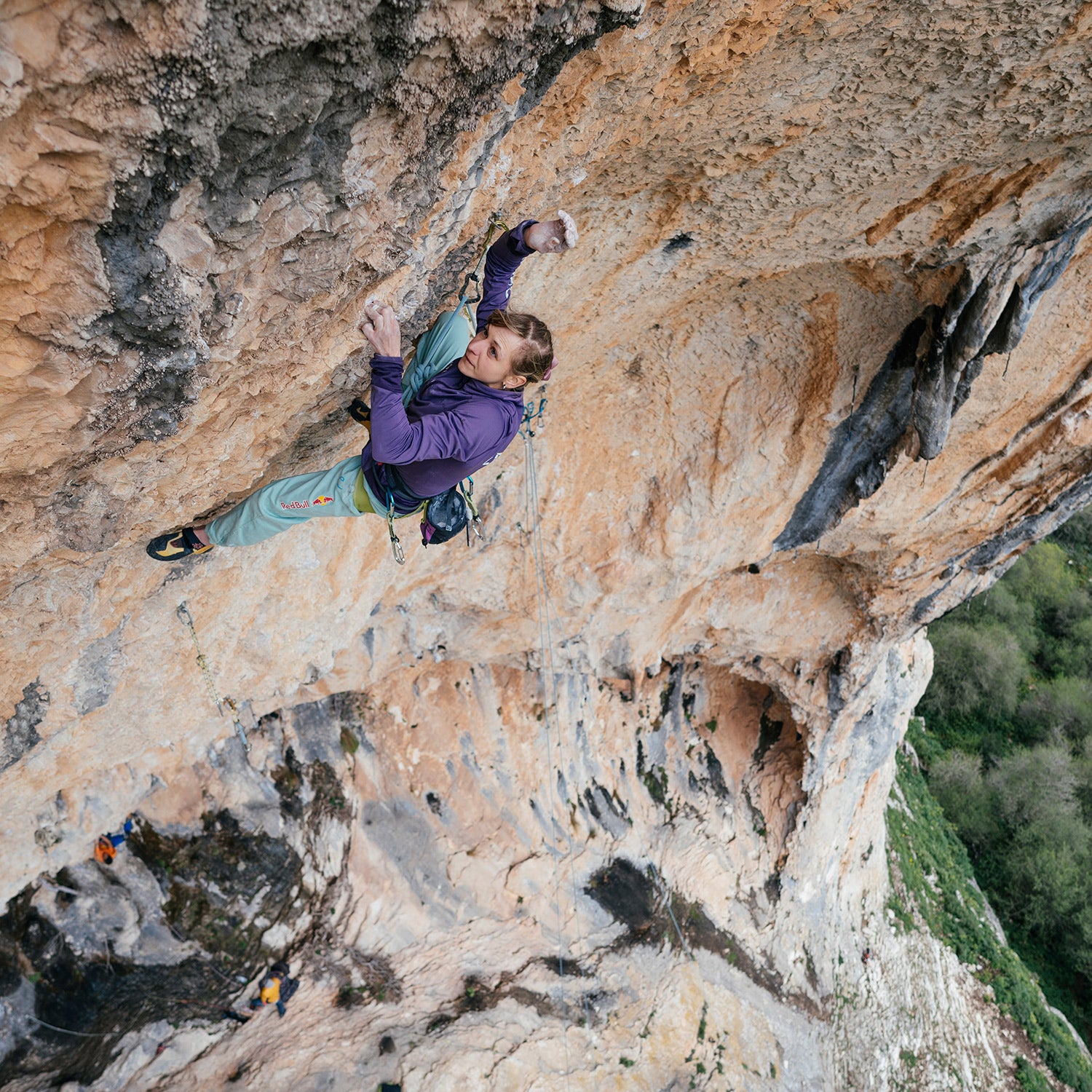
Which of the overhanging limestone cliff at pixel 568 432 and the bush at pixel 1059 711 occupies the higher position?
the overhanging limestone cliff at pixel 568 432

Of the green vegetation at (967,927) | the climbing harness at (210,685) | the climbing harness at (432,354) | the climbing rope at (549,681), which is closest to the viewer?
the climbing harness at (432,354)

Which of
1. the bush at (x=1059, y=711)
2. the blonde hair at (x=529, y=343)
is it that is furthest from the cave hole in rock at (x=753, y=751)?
the bush at (x=1059, y=711)

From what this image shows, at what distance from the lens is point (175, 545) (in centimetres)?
282

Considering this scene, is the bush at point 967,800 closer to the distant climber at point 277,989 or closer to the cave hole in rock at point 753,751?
the cave hole in rock at point 753,751

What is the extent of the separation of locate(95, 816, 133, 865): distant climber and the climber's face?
4268mm

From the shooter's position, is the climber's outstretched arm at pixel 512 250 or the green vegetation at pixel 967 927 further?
the green vegetation at pixel 967 927

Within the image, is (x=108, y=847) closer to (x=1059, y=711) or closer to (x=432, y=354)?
(x=432, y=354)

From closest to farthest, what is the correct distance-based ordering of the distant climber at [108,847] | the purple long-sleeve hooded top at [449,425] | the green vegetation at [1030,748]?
the purple long-sleeve hooded top at [449,425] < the distant climber at [108,847] < the green vegetation at [1030,748]

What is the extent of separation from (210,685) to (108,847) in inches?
55.9

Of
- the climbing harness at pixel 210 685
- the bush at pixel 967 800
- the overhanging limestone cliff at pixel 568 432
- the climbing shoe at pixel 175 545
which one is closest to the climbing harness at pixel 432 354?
the overhanging limestone cliff at pixel 568 432

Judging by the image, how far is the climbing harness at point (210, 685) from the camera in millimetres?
3656

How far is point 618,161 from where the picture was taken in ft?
9.03

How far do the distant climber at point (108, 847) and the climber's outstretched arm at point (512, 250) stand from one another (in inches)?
169

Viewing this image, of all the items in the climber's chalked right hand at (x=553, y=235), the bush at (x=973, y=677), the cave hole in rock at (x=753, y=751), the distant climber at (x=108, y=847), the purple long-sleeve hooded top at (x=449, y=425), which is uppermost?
the climber's chalked right hand at (x=553, y=235)
